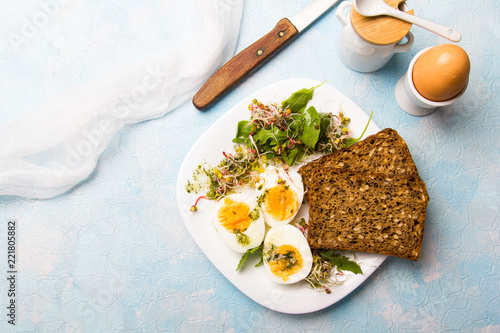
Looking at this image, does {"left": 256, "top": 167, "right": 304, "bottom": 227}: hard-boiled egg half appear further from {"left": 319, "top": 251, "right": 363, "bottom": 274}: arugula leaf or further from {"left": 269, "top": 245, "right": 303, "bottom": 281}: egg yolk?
{"left": 319, "top": 251, "right": 363, "bottom": 274}: arugula leaf

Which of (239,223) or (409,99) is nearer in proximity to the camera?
(239,223)

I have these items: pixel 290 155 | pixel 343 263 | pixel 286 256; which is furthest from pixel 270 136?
pixel 343 263

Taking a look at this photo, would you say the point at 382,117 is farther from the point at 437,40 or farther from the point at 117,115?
the point at 117,115

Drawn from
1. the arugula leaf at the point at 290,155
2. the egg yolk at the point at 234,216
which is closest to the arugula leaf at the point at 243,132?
the arugula leaf at the point at 290,155

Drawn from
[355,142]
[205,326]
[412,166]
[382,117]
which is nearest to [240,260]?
[205,326]

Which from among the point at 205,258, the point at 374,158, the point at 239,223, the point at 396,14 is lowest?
the point at 205,258

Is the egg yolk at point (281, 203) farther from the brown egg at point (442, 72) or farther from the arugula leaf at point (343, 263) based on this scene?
the brown egg at point (442, 72)

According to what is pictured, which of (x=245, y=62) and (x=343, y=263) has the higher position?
(x=245, y=62)

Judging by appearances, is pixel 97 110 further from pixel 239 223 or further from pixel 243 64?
pixel 239 223
